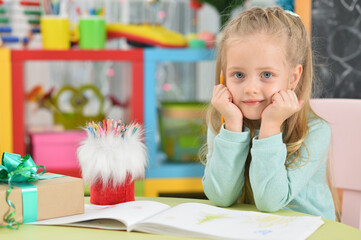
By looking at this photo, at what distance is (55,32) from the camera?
229 cm

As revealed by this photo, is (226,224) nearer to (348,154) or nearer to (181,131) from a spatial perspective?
(348,154)

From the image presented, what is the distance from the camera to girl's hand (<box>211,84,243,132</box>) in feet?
3.67

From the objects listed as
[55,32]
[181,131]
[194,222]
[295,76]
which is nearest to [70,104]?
[55,32]

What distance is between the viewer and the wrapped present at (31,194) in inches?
34.1

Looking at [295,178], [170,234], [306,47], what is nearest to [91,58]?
[306,47]

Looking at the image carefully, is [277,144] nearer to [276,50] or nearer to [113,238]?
[276,50]

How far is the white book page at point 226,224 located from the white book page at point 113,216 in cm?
2

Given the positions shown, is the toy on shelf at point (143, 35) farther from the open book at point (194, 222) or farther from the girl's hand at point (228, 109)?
the open book at point (194, 222)

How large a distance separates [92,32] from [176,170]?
2.23 ft

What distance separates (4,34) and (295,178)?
1.70 meters

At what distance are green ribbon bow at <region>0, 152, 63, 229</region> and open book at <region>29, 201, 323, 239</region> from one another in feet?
0.08

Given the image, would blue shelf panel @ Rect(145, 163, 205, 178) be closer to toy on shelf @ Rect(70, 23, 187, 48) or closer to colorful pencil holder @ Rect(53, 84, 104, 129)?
colorful pencil holder @ Rect(53, 84, 104, 129)

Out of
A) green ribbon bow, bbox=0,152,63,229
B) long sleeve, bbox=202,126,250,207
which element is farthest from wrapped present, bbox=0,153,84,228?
long sleeve, bbox=202,126,250,207

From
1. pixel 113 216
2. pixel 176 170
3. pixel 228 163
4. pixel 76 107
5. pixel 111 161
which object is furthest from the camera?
pixel 76 107
